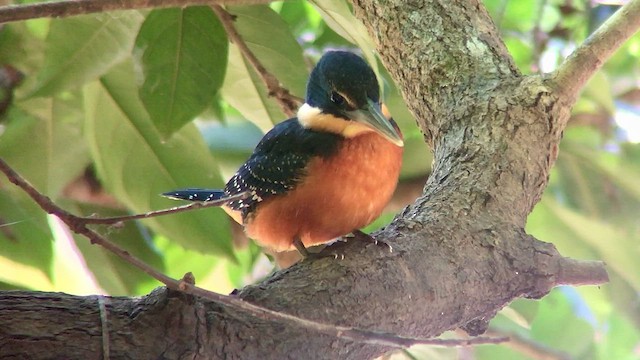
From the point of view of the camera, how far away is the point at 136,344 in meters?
0.69

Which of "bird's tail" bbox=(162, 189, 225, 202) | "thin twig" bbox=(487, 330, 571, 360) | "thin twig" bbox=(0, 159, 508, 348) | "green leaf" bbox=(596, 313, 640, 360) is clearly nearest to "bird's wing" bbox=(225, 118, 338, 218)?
"bird's tail" bbox=(162, 189, 225, 202)

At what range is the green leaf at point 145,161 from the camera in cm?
136

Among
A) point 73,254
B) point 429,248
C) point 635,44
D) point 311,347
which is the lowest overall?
point 311,347

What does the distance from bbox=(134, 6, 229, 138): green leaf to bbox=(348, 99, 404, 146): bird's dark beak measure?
22 cm

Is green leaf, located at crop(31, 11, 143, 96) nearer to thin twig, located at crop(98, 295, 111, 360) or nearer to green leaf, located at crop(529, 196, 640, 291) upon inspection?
thin twig, located at crop(98, 295, 111, 360)

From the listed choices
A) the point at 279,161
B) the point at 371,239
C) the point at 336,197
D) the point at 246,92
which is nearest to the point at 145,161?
the point at 246,92

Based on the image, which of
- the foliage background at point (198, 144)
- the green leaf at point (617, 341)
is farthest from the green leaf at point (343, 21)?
the green leaf at point (617, 341)

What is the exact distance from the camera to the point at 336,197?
1.09 meters

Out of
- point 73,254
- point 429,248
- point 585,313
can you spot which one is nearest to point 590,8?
point 585,313

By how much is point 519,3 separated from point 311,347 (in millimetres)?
1661

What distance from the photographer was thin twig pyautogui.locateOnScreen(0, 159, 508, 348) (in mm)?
669

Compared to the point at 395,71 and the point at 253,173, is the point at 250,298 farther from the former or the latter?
the point at 395,71

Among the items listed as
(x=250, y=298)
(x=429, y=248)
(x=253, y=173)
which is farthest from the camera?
(x=253, y=173)

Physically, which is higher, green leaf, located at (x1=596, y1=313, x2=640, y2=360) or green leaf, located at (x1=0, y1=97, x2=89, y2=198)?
green leaf, located at (x1=0, y1=97, x2=89, y2=198)
